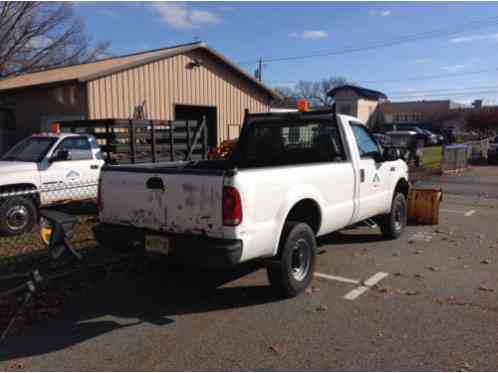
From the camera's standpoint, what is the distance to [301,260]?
202 inches

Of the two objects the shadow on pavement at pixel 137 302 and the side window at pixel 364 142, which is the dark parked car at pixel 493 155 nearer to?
the side window at pixel 364 142

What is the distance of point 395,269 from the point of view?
19.8ft

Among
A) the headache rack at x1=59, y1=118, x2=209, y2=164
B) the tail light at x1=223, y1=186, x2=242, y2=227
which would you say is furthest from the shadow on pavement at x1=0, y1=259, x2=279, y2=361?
the headache rack at x1=59, y1=118, x2=209, y2=164

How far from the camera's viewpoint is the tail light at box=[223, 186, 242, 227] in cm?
412

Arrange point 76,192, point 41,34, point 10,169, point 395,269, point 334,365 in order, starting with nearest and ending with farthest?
1. point 334,365
2. point 395,269
3. point 10,169
4. point 76,192
5. point 41,34

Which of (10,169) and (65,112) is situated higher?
(65,112)

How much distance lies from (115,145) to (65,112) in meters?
6.11

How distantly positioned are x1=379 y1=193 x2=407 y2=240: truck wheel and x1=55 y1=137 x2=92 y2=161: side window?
19.2 feet

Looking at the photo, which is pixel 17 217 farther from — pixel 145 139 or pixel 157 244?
pixel 157 244

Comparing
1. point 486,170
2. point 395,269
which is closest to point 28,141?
point 395,269

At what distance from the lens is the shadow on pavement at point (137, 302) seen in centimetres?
406

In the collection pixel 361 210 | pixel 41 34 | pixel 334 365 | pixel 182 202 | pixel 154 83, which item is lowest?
pixel 334 365

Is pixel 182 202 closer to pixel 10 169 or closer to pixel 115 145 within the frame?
pixel 10 169

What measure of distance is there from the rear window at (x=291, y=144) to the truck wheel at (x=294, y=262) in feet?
5.01
